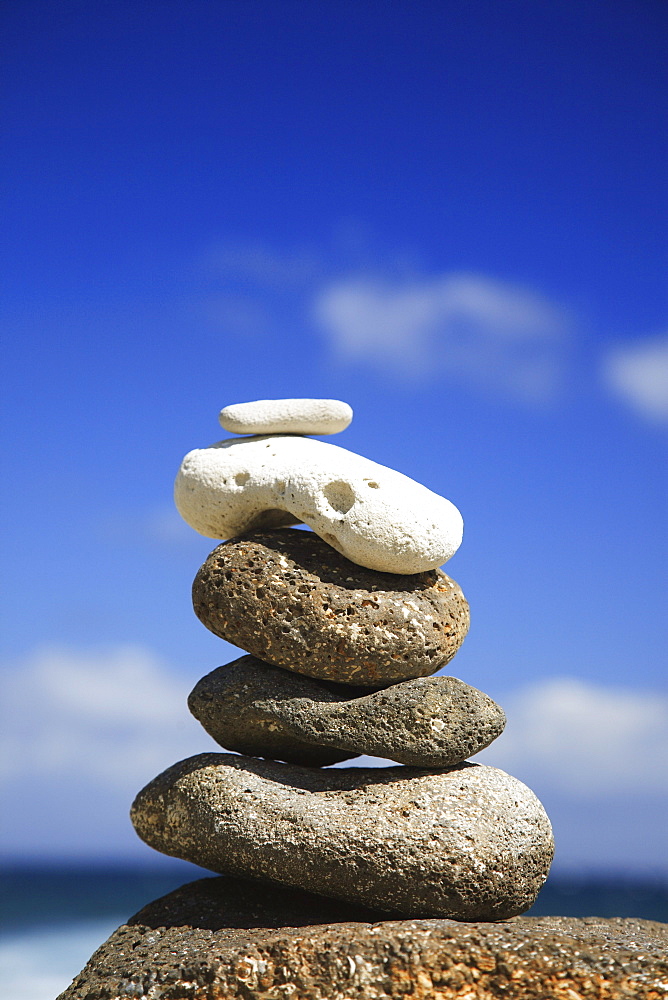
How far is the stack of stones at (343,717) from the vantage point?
6.84 meters

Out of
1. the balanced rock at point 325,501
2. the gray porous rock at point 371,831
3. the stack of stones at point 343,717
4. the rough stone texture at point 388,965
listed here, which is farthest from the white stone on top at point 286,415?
the rough stone texture at point 388,965

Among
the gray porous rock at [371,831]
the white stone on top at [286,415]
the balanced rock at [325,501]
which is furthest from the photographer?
the white stone on top at [286,415]

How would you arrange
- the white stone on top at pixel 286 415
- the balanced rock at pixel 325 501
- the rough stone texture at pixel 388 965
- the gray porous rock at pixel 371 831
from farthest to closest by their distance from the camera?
the white stone on top at pixel 286 415
the balanced rock at pixel 325 501
the gray porous rock at pixel 371 831
the rough stone texture at pixel 388 965

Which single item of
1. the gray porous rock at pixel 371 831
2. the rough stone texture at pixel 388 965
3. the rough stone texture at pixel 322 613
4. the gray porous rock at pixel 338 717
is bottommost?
the rough stone texture at pixel 388 965

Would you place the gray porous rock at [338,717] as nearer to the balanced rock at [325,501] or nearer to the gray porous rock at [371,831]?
the gray porous rock at [371,831]

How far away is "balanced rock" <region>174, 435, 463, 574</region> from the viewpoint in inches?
292

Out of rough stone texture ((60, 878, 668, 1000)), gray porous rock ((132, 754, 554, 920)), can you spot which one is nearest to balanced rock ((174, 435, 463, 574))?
gray porous rock ((132, 754, 554, 920))

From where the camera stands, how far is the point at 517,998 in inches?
236

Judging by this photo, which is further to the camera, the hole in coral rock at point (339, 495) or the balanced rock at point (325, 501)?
the hole in coral rock at point (339, 495)

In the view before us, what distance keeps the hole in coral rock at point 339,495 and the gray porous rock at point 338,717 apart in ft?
4.36

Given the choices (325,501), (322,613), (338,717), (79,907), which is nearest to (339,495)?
(325,501)

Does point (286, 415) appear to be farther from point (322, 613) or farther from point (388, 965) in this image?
point (388, 965)

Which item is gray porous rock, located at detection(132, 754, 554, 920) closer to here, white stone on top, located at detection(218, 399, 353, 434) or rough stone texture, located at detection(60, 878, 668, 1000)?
rough stone texture, located at detection(60, 878, 668, 1000)

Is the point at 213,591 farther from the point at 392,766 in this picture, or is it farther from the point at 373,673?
the point at 392,766
